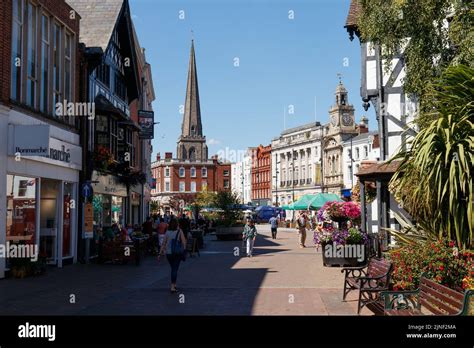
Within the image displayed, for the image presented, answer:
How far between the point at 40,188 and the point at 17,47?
4.17m

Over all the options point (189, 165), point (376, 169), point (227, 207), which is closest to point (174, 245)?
point (376, 169)

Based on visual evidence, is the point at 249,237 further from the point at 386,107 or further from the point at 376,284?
the point at 376,284

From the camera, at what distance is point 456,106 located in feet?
37.3

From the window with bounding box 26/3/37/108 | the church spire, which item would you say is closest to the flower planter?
the window with bounding box 26/3/37/108

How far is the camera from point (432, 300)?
25.1 feet

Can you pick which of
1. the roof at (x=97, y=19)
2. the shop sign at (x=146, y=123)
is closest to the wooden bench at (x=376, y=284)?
the roof at (x=97, y=19)

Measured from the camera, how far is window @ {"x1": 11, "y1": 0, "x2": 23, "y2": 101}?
1561 cm

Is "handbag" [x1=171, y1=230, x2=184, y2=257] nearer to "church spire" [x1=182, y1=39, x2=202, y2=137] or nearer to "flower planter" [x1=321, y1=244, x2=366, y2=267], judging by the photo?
"flower planter" [x1=321, y1=244, x2=366, y2=267]

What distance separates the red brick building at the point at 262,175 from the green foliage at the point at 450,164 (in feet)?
309

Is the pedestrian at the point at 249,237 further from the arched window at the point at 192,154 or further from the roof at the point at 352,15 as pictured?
the arched window at the point at 192,154

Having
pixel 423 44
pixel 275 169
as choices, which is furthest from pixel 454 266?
pixel 275 169

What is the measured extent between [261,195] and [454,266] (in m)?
102

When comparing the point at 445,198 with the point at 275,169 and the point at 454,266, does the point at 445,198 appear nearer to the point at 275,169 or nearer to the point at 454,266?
the point at 454,266

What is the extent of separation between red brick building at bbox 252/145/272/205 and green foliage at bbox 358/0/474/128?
90.7m
